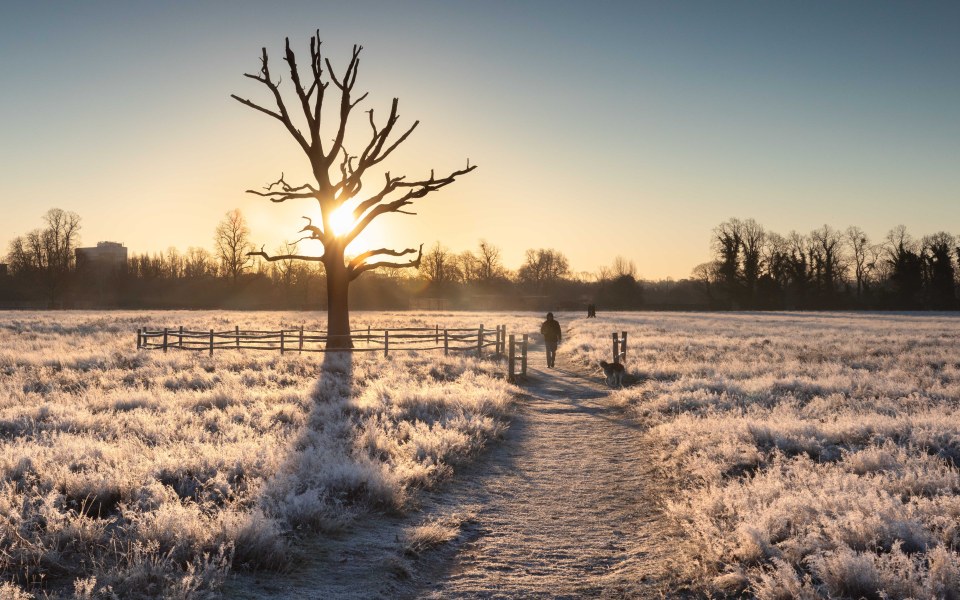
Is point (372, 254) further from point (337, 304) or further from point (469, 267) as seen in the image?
point (469, 267)

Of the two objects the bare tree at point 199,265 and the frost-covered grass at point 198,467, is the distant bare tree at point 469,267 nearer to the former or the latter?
the bare tree at point 199,265

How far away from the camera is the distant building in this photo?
306ft

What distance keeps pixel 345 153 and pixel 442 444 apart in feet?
61.5

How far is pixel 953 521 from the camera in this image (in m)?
5.25

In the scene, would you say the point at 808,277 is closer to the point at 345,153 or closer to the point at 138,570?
the point at 345,153

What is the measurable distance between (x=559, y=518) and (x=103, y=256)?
141298 mm

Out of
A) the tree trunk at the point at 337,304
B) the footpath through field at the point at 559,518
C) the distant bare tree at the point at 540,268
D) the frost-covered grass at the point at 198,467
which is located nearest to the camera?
the frost-covered grass at the point at 198,467

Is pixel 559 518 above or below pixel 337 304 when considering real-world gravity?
below

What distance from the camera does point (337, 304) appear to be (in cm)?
2530

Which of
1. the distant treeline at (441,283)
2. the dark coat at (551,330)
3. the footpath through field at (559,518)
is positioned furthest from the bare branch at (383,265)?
the distant treeline at (441,283)

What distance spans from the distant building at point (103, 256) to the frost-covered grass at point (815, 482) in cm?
10041

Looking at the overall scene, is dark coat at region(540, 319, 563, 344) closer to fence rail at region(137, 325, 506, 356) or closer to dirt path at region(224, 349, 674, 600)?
fence rail at region(137, 325, 506, 356)

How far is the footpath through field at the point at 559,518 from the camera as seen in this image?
5.33 m

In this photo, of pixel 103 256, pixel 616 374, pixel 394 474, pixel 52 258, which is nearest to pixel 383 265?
pixel 616 374
